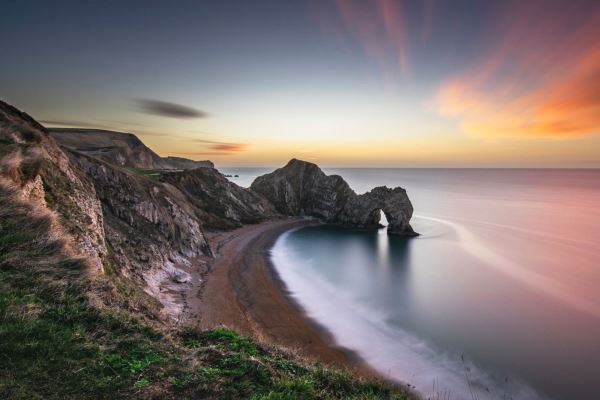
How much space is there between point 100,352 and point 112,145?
110m

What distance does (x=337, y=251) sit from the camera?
5084 centimetres

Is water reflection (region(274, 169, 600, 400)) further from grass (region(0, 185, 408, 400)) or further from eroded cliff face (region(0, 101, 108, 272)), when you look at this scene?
eroded cliff face (region(0, 101, 108, 272))

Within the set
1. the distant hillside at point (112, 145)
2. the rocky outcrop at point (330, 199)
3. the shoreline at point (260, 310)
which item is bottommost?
the shoreline at point (260, 310)

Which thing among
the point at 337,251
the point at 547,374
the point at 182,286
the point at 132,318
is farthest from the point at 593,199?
the point at 132,318

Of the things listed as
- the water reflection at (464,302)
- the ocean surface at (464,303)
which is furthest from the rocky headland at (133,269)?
the water reflection at (464,302)

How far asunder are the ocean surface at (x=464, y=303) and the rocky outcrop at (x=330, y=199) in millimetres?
6228

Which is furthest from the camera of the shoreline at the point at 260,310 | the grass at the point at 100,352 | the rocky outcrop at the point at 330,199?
the rocky outcrop at the point at 330,199

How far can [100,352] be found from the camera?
6.81 m

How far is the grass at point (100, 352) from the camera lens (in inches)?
231

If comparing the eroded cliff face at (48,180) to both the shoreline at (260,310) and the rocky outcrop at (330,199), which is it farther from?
the rocky outcrop at (330,199)

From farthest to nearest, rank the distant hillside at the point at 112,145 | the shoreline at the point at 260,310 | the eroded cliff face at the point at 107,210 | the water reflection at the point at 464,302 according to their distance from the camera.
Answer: the distant hillside at the point at 112,145, the shoreline at the point at 260,310, the water reflection at the point at 464,302, the eroded cliff face at the point at 107,210

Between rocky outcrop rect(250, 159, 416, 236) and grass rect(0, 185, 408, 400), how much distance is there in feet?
191

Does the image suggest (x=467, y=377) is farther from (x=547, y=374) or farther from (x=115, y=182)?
(x=115, y=182)

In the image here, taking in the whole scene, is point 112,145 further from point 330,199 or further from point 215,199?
point 330,199
